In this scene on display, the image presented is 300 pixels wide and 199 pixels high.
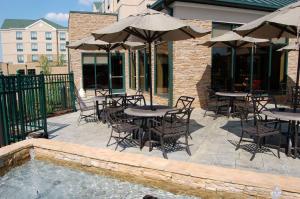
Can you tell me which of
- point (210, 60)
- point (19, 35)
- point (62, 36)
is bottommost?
point (210, 60)

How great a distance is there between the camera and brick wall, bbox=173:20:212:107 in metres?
10.1

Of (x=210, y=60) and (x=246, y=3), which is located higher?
(x=246, y=3)

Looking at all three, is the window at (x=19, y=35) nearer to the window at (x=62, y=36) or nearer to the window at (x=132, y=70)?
the window at (x=62, y=36)

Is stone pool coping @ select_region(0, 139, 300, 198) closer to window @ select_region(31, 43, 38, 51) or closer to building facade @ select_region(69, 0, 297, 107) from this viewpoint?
building facade @ select_region(69, 0, 297, 107)

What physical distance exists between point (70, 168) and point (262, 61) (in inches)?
403

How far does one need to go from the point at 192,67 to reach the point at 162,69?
4.79ft

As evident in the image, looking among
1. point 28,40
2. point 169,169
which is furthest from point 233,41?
point 28,40

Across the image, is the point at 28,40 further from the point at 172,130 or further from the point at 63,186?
the point at 63,186

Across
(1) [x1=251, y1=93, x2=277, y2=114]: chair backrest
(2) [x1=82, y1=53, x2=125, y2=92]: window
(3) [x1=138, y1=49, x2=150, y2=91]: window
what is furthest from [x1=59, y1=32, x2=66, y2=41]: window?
(1) [x1=251, y1=93, x2=277, y2=114]: chair backrest

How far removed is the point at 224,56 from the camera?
1113cm

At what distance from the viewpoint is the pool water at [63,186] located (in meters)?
3.61

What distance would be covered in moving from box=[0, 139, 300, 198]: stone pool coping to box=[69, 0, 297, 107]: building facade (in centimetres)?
634

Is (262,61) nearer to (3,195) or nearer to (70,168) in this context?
(70,168)

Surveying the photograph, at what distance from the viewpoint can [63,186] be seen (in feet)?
12.6
